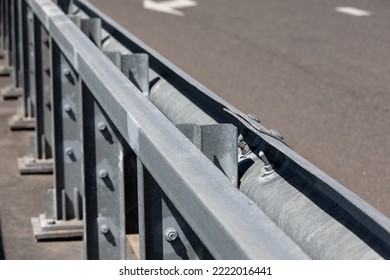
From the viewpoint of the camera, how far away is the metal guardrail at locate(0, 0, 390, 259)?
206 centimetres

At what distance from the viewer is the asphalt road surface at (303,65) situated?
773 cm

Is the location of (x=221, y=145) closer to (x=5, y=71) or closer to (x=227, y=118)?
(x=227, y=118)

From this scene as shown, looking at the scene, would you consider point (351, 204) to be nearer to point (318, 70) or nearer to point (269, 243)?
point (269, 243)

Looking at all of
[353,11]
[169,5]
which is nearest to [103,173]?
[353,11]

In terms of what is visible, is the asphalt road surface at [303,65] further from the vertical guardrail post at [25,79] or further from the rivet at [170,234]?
the rivet at [170,234]

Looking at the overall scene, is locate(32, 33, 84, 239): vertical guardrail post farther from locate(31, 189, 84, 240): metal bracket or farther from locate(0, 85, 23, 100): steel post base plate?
locate(0, 85, 23, 100): steel post base plate

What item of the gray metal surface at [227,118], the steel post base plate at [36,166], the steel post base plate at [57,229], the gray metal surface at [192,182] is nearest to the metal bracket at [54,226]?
the steel post base plate at [57,229]

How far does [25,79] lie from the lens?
794 centimetres

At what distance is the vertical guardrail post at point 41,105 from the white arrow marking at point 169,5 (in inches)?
380

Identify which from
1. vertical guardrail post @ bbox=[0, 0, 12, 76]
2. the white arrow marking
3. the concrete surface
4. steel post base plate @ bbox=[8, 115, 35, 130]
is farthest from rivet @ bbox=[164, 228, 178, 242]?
the white arrow marking

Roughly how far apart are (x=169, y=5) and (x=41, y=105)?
10.8m

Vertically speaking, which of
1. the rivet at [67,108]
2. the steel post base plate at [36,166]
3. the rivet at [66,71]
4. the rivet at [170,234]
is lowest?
the steel post base plate at [36,166]

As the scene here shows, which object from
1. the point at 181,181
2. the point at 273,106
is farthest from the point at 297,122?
the point at 181,181
